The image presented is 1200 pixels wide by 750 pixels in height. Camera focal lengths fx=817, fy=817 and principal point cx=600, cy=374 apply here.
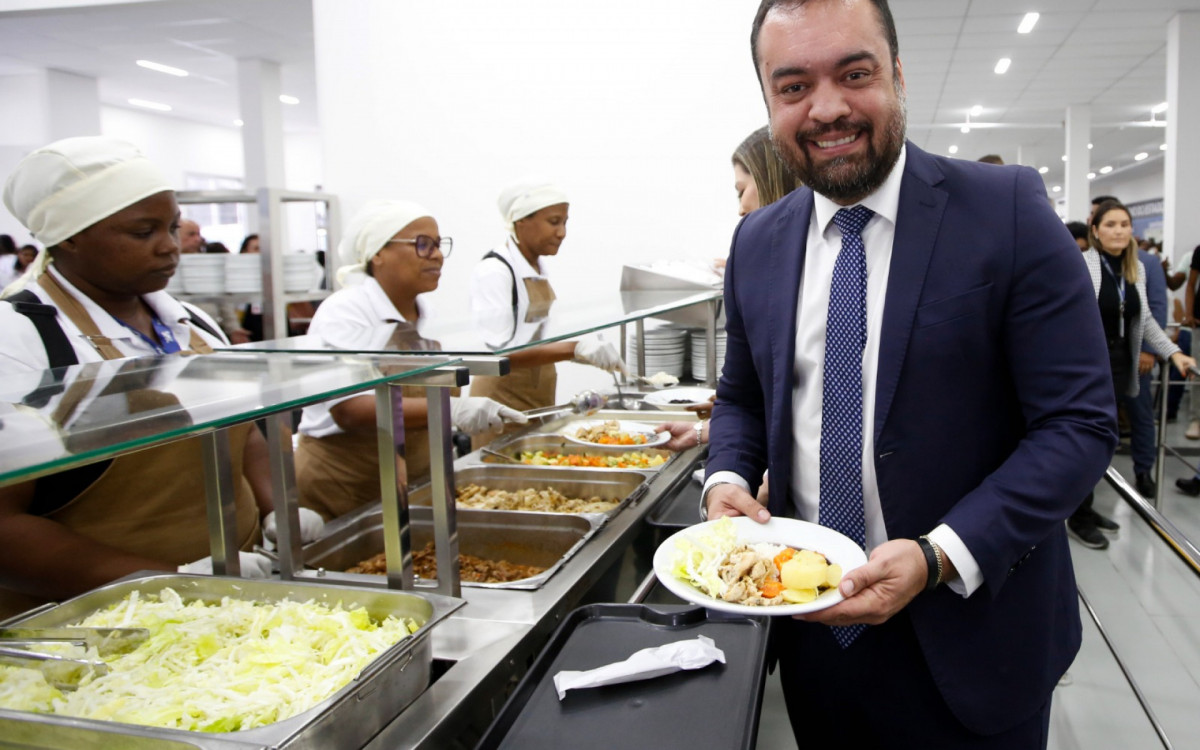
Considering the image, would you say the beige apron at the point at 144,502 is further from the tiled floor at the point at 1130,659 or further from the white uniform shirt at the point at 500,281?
the tiled floor at the point at 1130,659

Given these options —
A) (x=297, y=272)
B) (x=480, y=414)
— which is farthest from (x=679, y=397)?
(x=297, y=272)

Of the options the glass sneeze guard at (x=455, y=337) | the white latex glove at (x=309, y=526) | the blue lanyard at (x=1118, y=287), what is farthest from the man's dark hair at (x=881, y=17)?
the blue lanyard at (x=1118, y=287)

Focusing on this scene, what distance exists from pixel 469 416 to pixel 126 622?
3.67ft

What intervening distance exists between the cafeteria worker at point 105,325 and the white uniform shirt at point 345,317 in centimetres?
57

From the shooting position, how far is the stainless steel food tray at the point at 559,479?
2.21 meters

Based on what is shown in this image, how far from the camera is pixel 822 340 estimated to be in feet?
4.02

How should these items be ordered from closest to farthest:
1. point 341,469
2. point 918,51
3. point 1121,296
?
point 341,469
point 1121,296
point 918,51

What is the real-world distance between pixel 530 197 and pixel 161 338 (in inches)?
66.1

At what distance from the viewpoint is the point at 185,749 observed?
2.64 feet

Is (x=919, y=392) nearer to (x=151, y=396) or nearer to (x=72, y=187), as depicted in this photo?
(x=151, y=396)

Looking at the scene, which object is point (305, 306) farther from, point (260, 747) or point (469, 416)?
point (260, 747)

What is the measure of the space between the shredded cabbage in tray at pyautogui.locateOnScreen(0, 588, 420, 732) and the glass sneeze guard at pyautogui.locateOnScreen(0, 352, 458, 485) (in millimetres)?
323

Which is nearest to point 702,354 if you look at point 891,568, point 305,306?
point 305,306

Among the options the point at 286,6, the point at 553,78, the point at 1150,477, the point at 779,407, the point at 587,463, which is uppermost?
the point at 286,6
